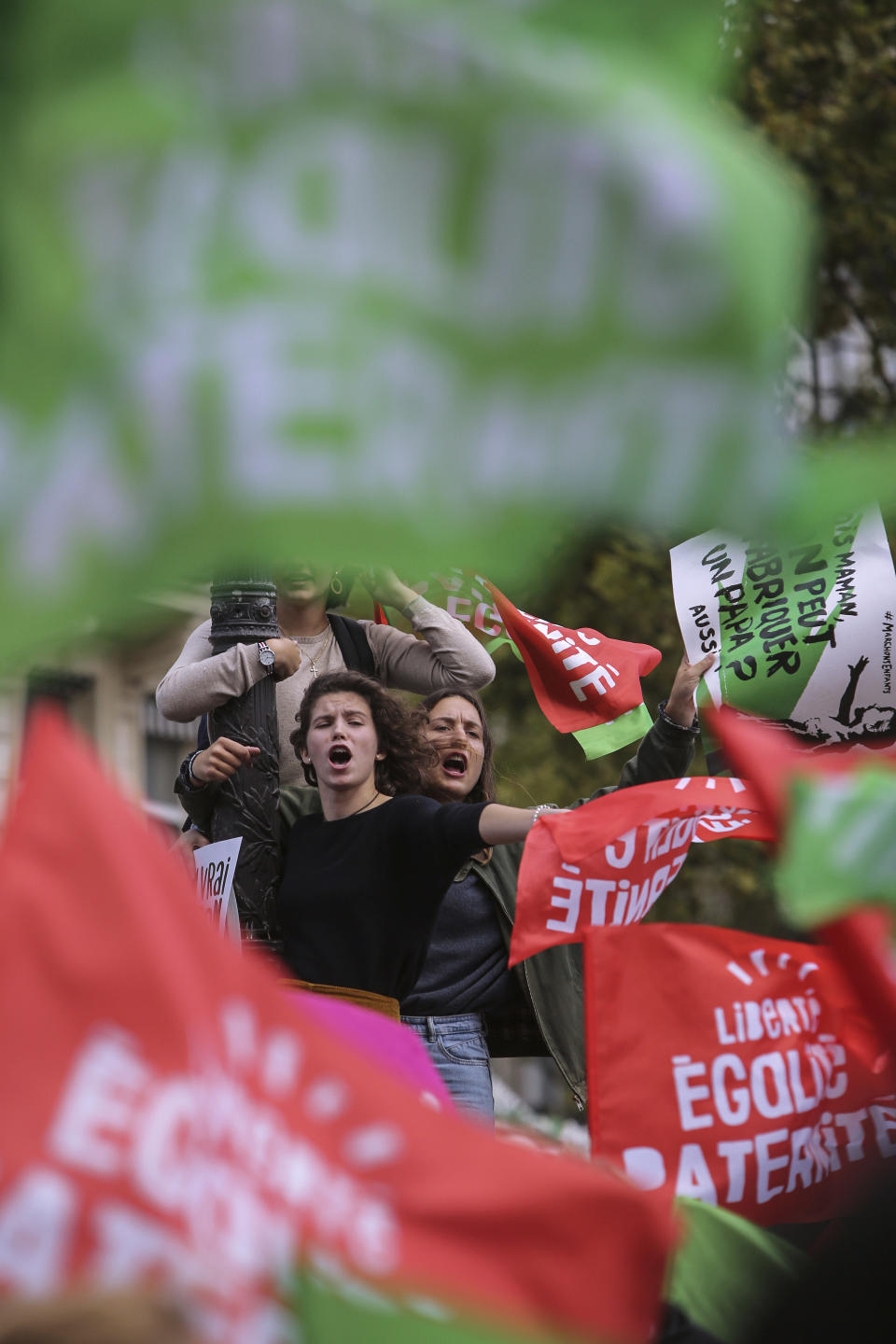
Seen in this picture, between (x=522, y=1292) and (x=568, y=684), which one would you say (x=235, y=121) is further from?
(x=568, y=684)

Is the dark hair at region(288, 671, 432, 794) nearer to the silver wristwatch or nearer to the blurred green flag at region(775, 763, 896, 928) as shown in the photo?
the silver wristwatch

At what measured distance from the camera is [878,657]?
332 centimetres

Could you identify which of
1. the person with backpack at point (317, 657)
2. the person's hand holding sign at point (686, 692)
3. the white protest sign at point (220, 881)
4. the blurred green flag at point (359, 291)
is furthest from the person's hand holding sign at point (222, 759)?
the blurred green flag at point (359, 291)

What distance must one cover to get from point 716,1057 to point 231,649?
1532mm

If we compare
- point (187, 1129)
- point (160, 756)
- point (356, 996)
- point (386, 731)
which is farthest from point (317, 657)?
point (160, 756)

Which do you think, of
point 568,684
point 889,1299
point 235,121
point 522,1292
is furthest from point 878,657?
point 235,121

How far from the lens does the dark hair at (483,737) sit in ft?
12.4

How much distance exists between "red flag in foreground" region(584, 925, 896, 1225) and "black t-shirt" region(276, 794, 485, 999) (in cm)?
79

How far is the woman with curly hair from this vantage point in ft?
10.0

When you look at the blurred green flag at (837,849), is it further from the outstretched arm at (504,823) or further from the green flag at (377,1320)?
the outstretched arm at (504,823)

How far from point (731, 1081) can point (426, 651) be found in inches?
69.9

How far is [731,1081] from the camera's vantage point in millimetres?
2201

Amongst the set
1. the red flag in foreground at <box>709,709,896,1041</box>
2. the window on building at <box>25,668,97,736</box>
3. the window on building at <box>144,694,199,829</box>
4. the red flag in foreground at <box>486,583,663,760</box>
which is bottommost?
the red flag in foreground at <box>709,709,896,1041</box>

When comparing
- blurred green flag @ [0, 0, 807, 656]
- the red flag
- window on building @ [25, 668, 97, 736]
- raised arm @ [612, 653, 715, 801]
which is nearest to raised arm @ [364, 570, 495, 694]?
raised arm @ [612, 653, 715, 801]
